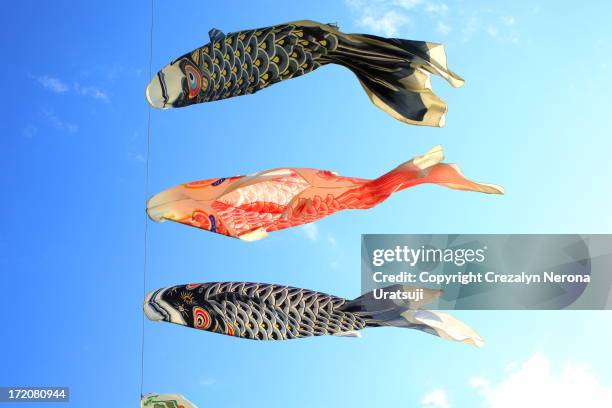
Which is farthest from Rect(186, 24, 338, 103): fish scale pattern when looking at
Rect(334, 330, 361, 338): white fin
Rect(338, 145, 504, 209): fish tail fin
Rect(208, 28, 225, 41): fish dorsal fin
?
Rect(334, 330, 361, 338): white fin

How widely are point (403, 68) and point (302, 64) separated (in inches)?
19.7

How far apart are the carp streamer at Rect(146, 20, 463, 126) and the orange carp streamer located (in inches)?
13.1

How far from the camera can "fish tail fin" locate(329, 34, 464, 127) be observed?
3.94 metres

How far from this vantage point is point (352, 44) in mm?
3980

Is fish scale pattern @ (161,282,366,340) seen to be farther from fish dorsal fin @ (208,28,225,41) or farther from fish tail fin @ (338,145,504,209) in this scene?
fish dorsal fin @ (208,28,225,41)

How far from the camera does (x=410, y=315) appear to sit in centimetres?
379

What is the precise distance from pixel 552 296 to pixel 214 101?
2.10 m

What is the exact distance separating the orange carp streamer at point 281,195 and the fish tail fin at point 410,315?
0.45 meters

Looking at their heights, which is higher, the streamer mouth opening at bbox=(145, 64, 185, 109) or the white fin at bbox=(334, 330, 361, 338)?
the streamer mouth opening at bbox=(145, 64, 185, 109)

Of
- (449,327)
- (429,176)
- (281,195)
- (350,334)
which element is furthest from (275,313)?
(429,176)

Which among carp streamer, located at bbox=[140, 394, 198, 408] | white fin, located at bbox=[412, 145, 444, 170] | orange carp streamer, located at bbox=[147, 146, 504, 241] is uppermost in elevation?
white fin, located at bbox=[412, 145, 444, 170]

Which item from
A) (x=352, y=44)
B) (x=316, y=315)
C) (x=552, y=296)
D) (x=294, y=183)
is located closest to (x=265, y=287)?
(x=316, y=315)

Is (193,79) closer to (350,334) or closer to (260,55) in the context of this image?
(260,55)

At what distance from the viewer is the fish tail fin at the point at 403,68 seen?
155 inches
